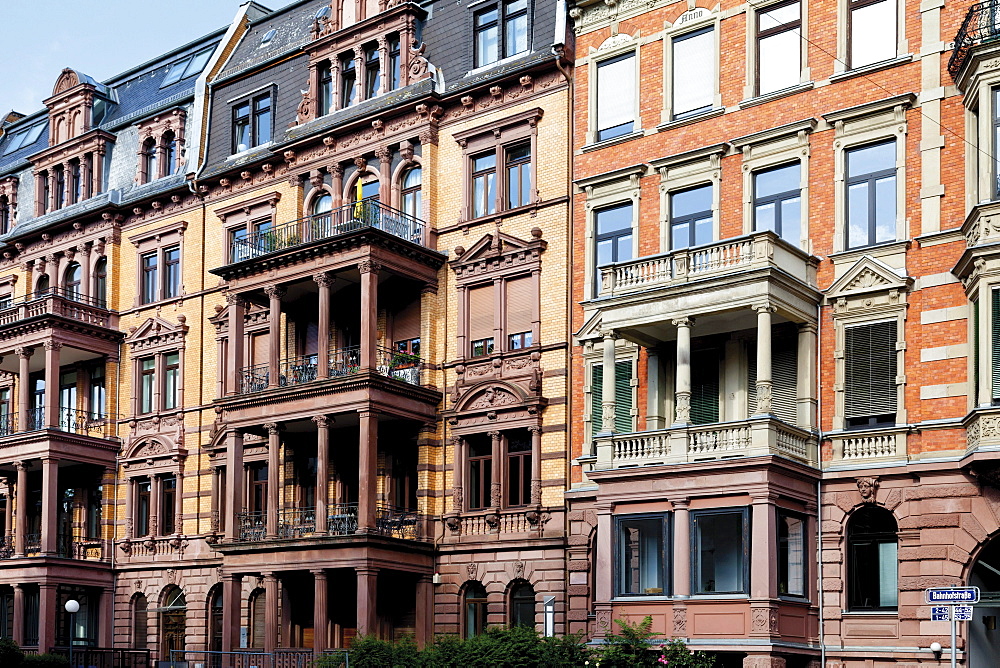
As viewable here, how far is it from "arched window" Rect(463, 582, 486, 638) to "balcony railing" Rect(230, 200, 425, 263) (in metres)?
9.46

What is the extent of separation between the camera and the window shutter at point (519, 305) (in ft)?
116

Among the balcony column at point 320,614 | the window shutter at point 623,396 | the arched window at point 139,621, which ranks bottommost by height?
the arched window at point 139,621

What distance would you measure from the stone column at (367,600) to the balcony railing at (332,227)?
8754mm

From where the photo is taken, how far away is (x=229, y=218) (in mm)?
43000

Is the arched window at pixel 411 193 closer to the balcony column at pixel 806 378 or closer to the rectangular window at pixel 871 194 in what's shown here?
the balcony column at pixel 806 378

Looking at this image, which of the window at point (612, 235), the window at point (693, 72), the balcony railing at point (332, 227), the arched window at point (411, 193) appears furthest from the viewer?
the arched window at point (411, 193)

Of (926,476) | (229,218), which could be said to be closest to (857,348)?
(926,476)

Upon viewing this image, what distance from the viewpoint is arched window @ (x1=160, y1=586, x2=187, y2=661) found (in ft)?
138

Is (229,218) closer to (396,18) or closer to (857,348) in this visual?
(396,18)

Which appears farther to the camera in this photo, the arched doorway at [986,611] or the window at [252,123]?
the window at [252,123]

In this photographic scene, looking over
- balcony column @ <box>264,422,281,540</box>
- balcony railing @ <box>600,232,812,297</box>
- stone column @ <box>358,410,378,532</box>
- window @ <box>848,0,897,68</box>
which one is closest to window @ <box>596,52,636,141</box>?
balcony railing @ <box>600,232,812,297</box>

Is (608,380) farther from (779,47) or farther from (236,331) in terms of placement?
(236,331)

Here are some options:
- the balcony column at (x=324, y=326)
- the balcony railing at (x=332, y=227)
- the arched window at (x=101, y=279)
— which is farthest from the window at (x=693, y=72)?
the arched window at (x=101, y=279)

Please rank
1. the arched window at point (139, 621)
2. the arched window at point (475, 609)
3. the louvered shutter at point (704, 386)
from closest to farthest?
the louvered shutter at point (704, 386) < the arched window at point (475, 609) < the arched window at point (139, 621)
